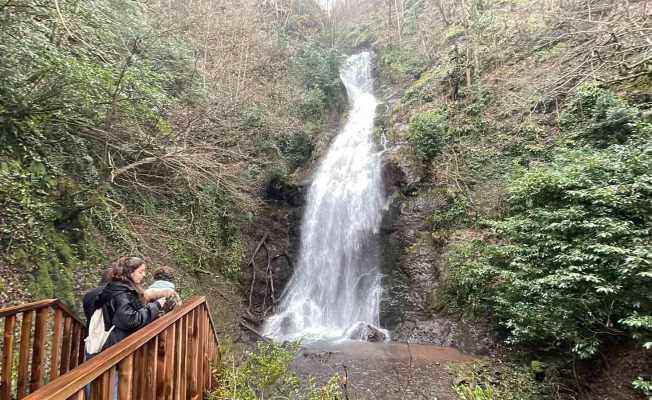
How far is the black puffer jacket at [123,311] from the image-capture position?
2602 millimetres

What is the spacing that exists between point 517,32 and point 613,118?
809 centimetres

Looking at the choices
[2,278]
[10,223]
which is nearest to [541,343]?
[2,278]

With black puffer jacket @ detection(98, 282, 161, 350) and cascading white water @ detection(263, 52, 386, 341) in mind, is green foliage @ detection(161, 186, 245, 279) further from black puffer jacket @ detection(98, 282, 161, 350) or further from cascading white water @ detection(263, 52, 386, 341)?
black puffer jacket @ detection(98, 282, 161, 350)

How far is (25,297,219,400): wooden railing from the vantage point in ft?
4.74

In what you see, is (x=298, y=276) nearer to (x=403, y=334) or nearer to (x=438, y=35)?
(x=403, y=334)

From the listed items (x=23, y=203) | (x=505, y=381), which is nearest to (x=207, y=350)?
(x=23, y=203)

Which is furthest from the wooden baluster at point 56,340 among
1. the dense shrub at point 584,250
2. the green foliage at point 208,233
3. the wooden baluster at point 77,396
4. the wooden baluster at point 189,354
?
the green foliage at point 208,233

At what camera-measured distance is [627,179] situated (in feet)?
17.2

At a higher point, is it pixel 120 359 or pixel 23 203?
pixel 23 203

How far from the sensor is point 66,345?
344 cm

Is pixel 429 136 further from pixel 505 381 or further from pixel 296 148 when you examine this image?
pixel 505 381

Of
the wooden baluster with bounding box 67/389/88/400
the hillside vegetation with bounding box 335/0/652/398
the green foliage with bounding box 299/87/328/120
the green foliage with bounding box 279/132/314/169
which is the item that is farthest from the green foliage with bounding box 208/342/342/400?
the green foliage with bounding box 299/87/328/120

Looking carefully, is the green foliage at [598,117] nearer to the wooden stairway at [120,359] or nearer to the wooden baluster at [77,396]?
the wooden stairway at [120,359]

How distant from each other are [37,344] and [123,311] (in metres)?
1.25
